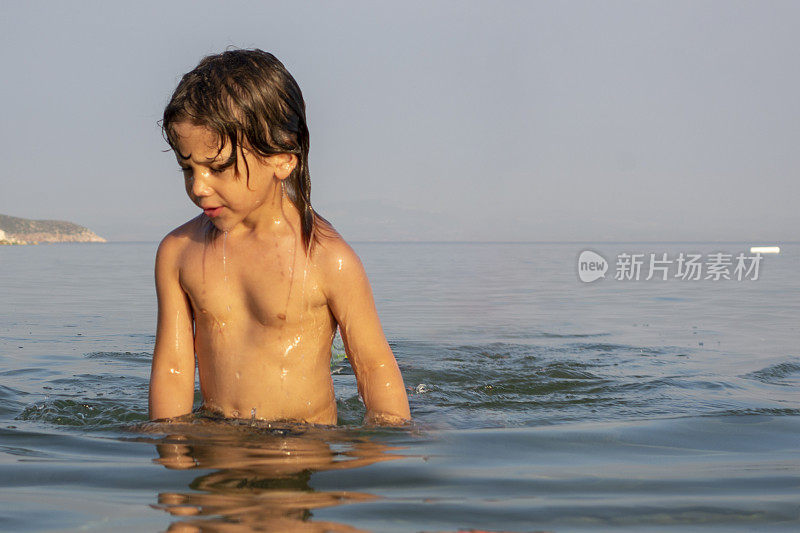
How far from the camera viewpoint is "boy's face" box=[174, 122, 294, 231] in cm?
293

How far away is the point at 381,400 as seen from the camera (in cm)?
344

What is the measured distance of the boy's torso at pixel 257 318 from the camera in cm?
338

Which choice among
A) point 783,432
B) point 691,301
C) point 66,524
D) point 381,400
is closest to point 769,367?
point 783,432

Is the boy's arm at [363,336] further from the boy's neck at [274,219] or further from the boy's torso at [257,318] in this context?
the boy's neck at [274,219]

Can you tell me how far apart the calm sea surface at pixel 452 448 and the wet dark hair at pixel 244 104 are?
1.12 m

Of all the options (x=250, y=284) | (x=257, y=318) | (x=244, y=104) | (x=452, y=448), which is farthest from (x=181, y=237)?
(x=452, y=448)

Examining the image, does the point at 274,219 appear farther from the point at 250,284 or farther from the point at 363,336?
the point at 363,336

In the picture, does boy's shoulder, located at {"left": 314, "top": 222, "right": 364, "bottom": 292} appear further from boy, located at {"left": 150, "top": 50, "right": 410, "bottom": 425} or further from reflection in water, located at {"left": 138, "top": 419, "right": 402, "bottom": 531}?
reflection in water, located at {"left": 138, "top": 419, "right": 402, "bottom": 531}

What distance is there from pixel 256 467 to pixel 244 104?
4.28ft

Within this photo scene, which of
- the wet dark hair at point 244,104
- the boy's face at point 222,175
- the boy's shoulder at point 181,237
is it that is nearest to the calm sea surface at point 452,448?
the boy's shoulder at point 181,237

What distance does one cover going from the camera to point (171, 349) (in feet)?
11.5

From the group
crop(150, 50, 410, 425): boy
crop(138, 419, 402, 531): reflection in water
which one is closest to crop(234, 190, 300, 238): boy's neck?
crop(150, 50, 410, 425): boy

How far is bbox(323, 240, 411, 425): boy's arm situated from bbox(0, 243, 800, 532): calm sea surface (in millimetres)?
153

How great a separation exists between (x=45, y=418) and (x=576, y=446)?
8.18 feet
